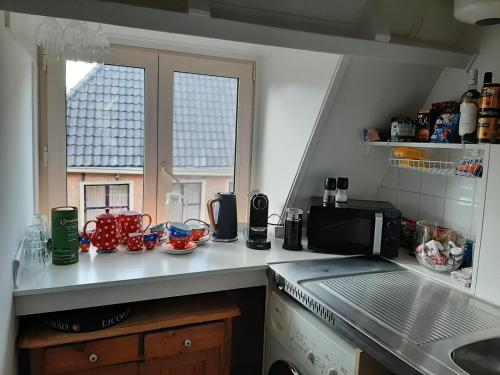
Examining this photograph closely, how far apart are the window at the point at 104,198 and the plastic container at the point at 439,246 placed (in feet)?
5.06

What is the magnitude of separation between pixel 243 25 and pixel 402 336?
1072 mm

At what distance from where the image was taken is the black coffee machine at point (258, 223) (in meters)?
2.02

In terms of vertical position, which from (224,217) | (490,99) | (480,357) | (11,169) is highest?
(490,99)

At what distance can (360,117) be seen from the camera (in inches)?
79.0

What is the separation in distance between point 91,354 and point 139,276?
338 mm

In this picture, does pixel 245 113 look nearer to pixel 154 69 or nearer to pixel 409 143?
pixel 154 69

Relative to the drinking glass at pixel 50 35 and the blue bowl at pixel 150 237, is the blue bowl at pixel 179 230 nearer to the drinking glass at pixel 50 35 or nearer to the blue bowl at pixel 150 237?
the blue bowl at pixel 150 237

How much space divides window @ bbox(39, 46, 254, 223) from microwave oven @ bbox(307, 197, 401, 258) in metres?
0.69

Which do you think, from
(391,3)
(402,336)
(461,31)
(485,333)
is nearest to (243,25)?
(391,3)

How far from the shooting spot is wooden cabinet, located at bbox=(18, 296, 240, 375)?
1.48 meters

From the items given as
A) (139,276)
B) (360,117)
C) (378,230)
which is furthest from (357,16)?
(139,276)

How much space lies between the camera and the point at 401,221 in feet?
6.63

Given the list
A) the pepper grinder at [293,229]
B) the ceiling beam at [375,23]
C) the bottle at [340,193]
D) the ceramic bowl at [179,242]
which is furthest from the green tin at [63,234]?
the ceiling beam at [375,23]

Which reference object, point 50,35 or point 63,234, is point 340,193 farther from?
point 50,35
